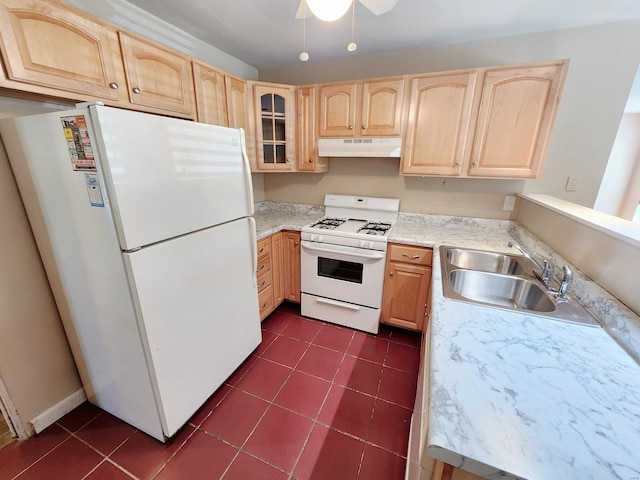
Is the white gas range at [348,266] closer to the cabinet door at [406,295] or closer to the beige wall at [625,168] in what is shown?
the cabinet door at [406,295]

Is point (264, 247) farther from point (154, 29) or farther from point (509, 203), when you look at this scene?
point (509, 203)

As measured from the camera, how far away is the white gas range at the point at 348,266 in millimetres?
2141

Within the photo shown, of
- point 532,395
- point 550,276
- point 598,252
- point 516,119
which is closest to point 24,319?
point 532,395

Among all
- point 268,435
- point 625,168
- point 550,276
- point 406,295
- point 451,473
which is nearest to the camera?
point 451,473

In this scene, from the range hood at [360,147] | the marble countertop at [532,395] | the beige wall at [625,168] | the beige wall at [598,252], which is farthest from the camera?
the beige wall at [625,168]

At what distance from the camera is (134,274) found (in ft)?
3.65

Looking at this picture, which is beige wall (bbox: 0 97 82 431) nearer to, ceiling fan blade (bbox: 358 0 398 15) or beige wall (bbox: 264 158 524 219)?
ceiling fan blade (bbox: 358 0 398 15)

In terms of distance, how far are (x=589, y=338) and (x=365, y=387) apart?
48.5 inches

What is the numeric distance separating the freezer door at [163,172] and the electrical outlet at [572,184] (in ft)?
8.02

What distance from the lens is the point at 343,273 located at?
7.45 ft

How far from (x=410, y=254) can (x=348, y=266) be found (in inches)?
20.0

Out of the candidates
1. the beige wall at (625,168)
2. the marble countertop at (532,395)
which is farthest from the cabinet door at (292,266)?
the beige wall at (625,168)

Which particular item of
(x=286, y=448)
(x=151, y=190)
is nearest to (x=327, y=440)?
(x=286, y=448)

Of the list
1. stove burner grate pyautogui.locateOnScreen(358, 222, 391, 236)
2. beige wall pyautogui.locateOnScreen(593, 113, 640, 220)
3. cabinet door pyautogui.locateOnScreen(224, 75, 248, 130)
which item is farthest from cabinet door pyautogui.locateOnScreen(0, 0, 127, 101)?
beige wall pyautogui.locateOnScreen(593, 113, 640, 220)
